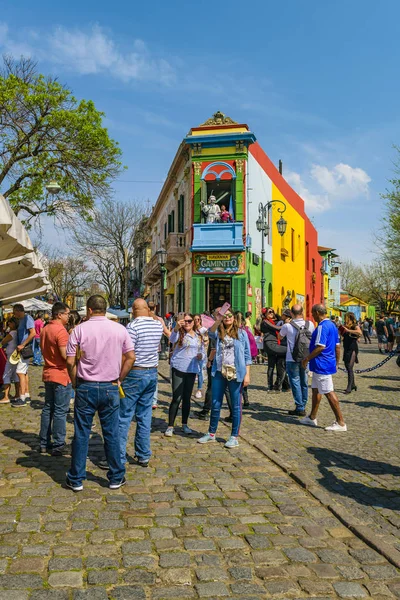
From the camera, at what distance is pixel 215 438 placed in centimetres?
661

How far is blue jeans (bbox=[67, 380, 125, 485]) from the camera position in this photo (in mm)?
4555

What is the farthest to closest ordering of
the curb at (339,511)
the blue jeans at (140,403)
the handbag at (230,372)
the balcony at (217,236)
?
1. the balcony at (217,236)
2. the handbag at (230,372)
3. the blue jeans at (140,403)
4. the curb at (339,511)

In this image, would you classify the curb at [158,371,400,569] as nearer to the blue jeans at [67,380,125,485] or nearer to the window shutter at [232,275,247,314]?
the blue jeans at [67,380,125,485]

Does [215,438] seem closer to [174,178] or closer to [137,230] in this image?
[174,178]

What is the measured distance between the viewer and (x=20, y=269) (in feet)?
27.7

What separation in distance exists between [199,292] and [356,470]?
54.1ft

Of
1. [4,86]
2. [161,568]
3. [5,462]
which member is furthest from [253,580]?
[4,86]

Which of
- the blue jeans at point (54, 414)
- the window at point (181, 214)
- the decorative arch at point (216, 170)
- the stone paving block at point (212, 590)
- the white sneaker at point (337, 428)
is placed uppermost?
the decorative arch at point (216, 170)

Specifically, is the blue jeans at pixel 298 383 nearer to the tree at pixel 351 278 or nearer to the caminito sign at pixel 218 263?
the caminito sign at pixel 218 263

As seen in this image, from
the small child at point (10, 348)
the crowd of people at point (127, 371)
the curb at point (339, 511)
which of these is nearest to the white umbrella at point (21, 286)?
the small child at point (10, 348)

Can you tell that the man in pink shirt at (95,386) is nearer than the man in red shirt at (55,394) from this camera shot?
Yes

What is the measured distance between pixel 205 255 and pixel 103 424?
1716 cm

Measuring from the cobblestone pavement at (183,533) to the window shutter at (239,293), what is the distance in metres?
15.2

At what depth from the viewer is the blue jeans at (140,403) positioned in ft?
17.3
